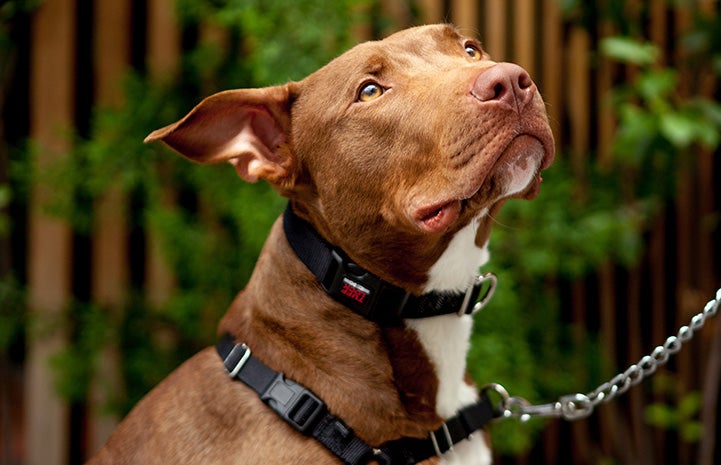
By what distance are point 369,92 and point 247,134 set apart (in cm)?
34

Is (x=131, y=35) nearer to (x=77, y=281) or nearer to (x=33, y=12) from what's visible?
(x=33, y=12)

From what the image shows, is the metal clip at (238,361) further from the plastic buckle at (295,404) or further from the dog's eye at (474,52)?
the dog's eye at (474,52)

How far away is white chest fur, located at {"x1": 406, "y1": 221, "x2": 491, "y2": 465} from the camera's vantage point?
2049 mm

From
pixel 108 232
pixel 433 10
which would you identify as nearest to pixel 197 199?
pixel 108 232

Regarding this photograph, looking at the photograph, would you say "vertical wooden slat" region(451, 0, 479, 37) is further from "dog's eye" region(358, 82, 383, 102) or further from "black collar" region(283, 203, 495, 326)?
"black collar" region(283, 203, 495, 326)

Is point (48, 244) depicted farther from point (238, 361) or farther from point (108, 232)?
point (238, 361)

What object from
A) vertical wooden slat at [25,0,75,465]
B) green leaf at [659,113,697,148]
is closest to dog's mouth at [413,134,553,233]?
green leaf at [659,113,697,148]

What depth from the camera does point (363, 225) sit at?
2008 mm

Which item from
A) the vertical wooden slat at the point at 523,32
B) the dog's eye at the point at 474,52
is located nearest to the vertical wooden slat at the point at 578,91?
the vertical wooden slat at the point at 523,32

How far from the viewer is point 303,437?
1875 mm

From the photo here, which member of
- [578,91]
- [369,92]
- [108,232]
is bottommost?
[108,232]

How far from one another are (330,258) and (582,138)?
8.92ft

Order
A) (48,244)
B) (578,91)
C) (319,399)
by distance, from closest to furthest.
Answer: (319,399) < (48,244) < (578,91)

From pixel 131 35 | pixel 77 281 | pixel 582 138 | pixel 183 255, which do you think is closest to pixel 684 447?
pixel 582 138
